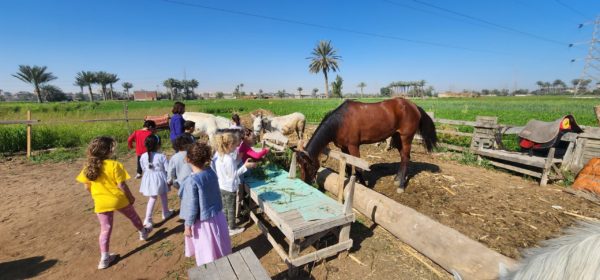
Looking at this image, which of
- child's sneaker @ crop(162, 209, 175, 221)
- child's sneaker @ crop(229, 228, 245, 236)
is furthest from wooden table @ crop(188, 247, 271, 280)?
child's sneaker @ crop(162, 209, 175, 221)

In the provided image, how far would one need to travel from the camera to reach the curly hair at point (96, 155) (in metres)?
3.02

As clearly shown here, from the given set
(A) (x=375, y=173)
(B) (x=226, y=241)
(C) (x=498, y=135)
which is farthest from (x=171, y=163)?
(C) (x=498, y=135)

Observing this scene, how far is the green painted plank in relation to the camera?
3.25 m

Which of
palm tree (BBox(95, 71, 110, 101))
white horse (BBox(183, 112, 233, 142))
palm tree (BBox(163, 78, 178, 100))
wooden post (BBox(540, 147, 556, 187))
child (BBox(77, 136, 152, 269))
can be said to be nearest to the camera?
child (BBox(77, 136, 152, 269))

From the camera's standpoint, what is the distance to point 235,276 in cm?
196

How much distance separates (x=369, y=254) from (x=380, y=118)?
314 cm

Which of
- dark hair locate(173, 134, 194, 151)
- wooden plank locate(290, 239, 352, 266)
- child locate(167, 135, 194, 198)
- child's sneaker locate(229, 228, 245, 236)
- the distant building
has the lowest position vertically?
child's sneaker locate(229, 228, 245, 236)

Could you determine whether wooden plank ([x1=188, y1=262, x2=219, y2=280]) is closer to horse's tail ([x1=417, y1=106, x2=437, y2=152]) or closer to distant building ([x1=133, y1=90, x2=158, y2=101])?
Answer: horse's tail ([x1=417, y1=106, x2=437, y2=152])

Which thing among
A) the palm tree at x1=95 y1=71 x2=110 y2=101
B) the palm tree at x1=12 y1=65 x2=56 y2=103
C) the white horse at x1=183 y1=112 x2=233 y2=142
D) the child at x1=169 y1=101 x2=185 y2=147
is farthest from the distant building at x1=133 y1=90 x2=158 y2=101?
the child at x1=169 y1=101 x2=185 y2=147

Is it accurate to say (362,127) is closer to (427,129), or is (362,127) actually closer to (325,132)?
(325,132)

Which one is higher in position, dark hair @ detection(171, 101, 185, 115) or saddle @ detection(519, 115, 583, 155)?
dark hair @ detection(171, 101, 185, 115)

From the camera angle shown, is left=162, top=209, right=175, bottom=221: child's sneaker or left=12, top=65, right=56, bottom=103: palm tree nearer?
left=162, top=209, right=175, bottom=221: child's sneaker

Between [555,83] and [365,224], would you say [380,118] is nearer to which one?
[365,224]

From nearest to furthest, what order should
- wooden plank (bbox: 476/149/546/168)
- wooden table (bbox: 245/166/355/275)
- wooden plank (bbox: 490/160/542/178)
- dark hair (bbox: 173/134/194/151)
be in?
1. wooden table (bbox: 245/166/355/275)
2. dark hair (bbox: 173/134/194/151)
3. wooden plank (bbox: 476/149/546/168)
4. wooden plank (bbox: 490/160/542/178)
